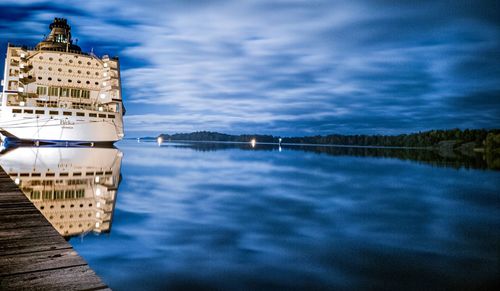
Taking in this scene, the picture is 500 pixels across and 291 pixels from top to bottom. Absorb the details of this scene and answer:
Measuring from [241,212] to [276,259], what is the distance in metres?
4.36

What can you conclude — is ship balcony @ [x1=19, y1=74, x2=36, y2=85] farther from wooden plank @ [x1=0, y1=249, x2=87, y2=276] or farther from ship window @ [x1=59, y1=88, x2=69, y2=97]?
wooden plank @ [x1=0, y1=249, x2=87, y2=276]

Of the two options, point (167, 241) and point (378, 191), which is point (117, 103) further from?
point (167, 241)

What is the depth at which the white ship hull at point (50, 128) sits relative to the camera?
131 feet

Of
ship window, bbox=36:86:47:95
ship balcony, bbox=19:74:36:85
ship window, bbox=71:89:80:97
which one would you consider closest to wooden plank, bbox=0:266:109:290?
ship balcony, bbox=19:74:36:85

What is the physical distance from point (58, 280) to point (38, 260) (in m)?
0.64

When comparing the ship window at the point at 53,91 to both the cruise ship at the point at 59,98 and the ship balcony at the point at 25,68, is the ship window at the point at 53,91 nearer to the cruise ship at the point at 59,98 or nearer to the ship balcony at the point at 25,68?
the cruise ship at the point at 59,98

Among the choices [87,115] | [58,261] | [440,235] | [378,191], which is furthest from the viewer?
[87,115]

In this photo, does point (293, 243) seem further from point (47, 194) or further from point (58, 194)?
point (47, 194)

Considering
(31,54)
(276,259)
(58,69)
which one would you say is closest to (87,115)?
(58,69)

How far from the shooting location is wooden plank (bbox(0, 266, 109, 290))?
2.45 metres

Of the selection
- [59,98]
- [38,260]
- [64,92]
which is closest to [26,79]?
[59,98]

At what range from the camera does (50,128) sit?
40938 mm

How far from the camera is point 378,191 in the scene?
1486 cm

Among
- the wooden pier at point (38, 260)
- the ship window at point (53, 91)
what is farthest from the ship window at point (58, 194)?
the ship window at point (53, 91)
